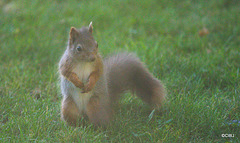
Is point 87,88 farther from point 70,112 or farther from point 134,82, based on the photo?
point 134,82

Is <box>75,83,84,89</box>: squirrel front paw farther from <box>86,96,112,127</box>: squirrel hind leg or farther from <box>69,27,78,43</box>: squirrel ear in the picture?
<box>69,27,78,43</box>: squirrel ear

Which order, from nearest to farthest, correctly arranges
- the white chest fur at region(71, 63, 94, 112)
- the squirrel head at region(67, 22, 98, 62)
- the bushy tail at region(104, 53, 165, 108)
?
the squirrel head at region(67, 22, 98, 62) → the white chest fur at region(71, 63, 94, 112) → the bushy tail at region(104, 53, 165, 108)

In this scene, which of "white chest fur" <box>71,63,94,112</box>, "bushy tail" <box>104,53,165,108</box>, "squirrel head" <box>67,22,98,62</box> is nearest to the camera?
"squirrel head" <box>67,22,98,62</box>

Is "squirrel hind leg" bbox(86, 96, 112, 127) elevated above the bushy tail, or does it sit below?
below

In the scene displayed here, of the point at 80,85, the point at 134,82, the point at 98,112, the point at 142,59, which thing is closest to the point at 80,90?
the point at 80,85

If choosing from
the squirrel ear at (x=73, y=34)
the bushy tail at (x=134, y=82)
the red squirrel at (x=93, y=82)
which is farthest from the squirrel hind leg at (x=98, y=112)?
the squirrel ear at (x=73, y=34)

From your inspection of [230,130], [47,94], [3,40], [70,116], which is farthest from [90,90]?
[3,40]

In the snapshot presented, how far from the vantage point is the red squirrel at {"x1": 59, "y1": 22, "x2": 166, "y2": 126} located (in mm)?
2377

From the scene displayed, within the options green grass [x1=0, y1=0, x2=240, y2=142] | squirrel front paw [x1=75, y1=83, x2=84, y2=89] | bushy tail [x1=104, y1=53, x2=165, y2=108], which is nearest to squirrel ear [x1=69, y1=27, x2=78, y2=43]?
squirrel front paw [x1=75, y1=83, x2=84, y2=89]

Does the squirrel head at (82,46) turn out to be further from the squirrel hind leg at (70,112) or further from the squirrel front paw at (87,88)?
the squirrel hind leg at (70,112)

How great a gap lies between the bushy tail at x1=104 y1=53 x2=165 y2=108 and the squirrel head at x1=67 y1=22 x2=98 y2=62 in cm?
41

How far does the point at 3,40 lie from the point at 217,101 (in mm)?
2871

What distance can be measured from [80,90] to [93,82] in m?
0.16

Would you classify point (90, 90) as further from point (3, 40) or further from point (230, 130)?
point (3, 40)
